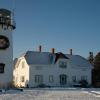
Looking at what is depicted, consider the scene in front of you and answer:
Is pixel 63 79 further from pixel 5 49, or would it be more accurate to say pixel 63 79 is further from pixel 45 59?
pixel 5 49

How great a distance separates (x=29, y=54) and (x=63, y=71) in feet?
18.6

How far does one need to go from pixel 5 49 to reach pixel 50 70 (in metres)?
Answer: 12.5

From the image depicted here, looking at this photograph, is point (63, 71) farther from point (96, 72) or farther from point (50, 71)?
point (96, 72)

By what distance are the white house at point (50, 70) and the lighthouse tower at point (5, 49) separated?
972 centimetres

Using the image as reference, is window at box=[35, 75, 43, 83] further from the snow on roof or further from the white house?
the snow on roof

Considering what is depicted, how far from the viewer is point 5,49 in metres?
42.2

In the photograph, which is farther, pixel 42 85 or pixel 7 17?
pixel 42 85

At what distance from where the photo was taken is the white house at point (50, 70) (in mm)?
52375

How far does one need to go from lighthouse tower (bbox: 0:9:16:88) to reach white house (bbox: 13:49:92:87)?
9.72 m

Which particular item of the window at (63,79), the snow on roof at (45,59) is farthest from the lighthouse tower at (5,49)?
the window at (63,79)

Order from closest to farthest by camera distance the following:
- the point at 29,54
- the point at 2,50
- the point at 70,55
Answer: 1. the point at 2,50
2. the point at 29,54
3. the point at 70,55

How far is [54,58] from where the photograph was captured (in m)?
54.4

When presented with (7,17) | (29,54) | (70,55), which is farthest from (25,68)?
(7,17)

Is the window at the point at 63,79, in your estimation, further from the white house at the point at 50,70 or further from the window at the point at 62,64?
the window at the point at 62,64
